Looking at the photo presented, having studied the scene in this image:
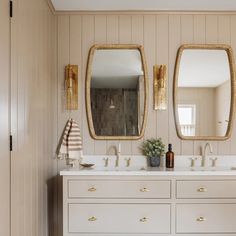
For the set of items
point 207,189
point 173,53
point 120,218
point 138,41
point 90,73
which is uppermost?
point 138,41

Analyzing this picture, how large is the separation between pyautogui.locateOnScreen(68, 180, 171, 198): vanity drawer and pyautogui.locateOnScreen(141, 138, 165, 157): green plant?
1.46ft

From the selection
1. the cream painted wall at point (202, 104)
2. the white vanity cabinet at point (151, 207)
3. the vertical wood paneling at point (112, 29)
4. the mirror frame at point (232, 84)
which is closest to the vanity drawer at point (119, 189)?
the white vanity cabinet at point (151, 207)

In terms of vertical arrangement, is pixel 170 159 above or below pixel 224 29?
below

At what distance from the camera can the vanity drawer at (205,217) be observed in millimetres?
2699

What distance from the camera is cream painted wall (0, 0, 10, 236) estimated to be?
1.74 m

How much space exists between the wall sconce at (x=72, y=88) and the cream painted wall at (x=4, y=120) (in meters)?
1.33

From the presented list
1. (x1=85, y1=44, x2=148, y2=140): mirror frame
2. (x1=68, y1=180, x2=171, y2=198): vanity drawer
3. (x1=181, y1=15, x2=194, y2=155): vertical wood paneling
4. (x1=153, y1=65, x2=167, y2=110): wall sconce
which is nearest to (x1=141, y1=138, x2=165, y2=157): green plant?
(x1=85, y1=44, x2=148, y2=140): mirror frame

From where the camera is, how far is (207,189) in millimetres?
2715

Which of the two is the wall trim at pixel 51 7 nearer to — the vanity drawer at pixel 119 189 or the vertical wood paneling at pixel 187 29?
the vertical wood paneling at pixel 187 29

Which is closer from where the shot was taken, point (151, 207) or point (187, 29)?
point (151, 207)

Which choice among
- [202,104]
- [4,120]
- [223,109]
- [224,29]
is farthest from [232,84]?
[4,120]

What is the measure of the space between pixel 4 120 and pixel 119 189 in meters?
1.28

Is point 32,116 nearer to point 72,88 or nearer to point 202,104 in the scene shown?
point 72,88

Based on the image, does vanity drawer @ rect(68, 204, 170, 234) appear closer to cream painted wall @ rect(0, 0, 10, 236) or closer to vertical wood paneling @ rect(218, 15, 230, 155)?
cream painted wall @ rect(0, 0, 10, 236)
